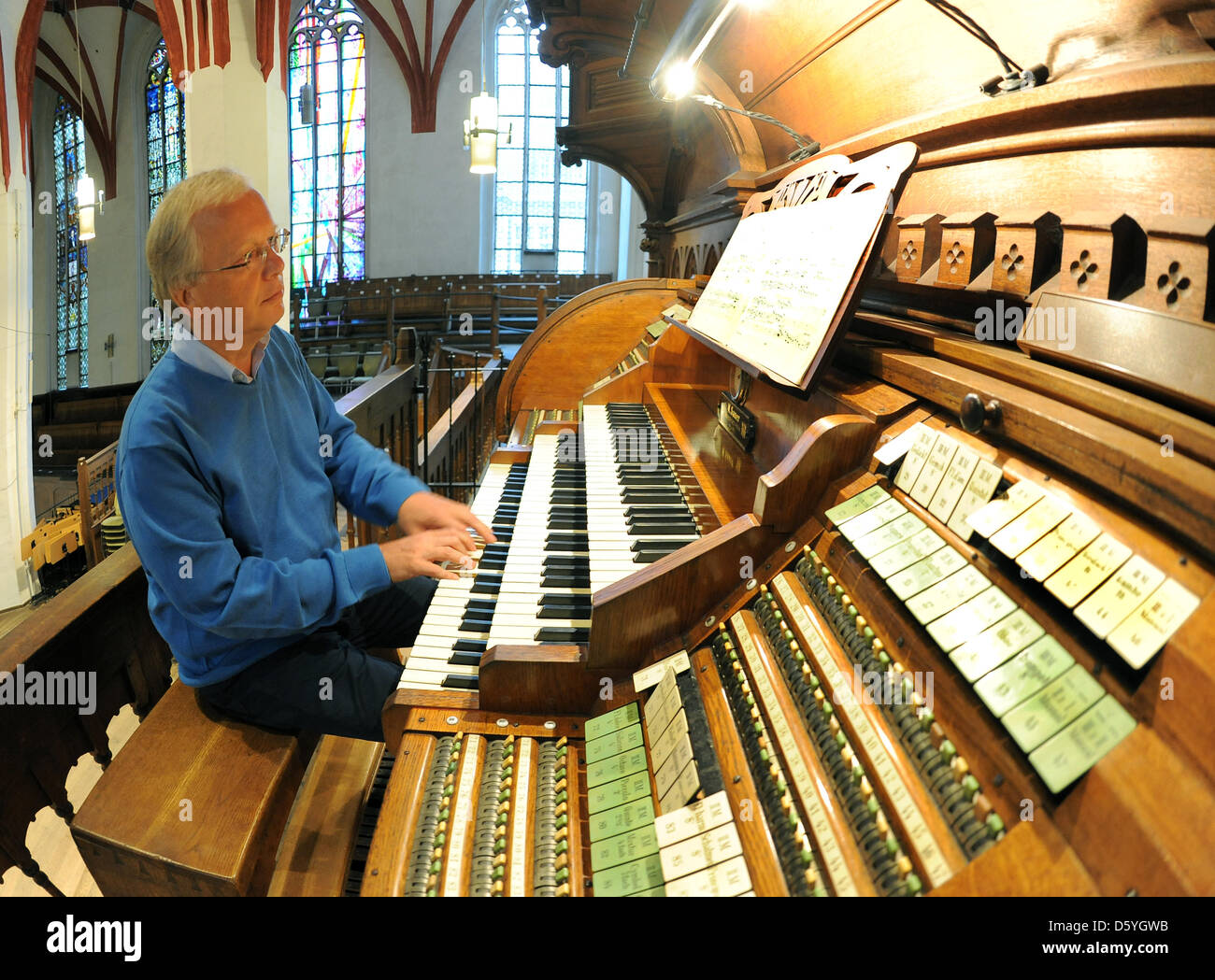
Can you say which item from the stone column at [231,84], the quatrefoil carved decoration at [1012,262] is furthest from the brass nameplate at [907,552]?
the stone column at [231,84]

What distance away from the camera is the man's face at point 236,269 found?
5.14ft

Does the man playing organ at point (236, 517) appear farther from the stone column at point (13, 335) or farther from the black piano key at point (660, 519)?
the stone column at point (13, 335)

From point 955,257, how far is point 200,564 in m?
1.62

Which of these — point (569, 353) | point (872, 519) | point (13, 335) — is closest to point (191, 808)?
point (872, 519)

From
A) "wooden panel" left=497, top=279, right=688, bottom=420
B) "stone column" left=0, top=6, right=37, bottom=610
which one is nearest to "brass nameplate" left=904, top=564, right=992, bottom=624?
"wooden panel" left=497, top=279, right=688, bottom=420

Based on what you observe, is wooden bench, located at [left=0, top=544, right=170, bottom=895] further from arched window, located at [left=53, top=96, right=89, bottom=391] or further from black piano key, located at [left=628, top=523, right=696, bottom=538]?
arched window, located at [left=53, top=96, right=89, bottom=391]

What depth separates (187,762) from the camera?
1.38m

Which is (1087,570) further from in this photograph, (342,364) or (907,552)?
(342,364)

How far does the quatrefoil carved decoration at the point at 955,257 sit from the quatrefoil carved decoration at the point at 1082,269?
339mm

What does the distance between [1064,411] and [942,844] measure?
1.90 ft

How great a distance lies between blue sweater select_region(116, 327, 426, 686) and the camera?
1.42 metres

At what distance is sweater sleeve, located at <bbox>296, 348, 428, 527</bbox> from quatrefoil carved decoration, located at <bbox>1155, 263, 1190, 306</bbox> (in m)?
1.62

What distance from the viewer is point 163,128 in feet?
54.3
